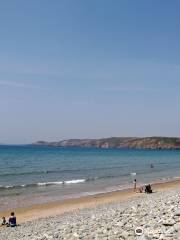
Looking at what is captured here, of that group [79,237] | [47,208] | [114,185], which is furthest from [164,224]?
[114,185]

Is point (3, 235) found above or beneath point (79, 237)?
beneath

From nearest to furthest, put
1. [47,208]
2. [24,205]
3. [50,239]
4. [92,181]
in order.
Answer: [50,239] → [47,208] → [24,205] → [92,181]

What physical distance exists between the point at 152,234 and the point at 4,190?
3367cm

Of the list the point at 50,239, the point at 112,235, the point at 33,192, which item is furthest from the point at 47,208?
the point at 112,235

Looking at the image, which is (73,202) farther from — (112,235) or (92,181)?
(112,235)

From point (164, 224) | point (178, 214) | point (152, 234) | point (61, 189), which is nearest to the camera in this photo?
point (152, 234)

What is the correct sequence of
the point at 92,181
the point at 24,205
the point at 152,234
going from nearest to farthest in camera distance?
the point at 152,234 → the point at 24,205 → the point at 92,181

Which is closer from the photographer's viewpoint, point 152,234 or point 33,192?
point 152,234

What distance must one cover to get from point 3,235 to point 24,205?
12.8 m

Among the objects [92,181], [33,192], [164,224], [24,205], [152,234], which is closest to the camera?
[152,234]

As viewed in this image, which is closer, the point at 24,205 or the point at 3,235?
Answer: the point at 3,235

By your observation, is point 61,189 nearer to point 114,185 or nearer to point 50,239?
point 114,185

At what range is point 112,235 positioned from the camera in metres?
12.5

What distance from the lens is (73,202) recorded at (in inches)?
1362
